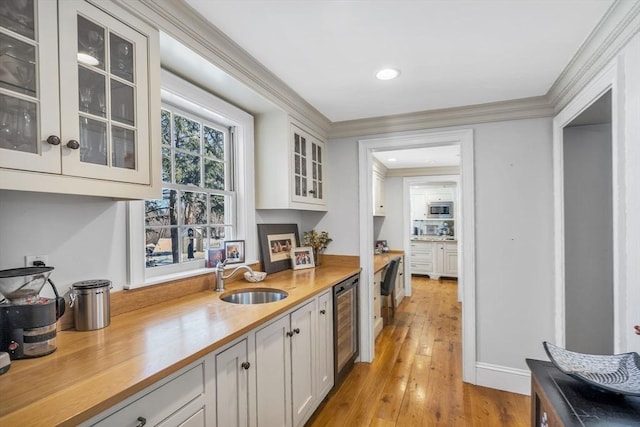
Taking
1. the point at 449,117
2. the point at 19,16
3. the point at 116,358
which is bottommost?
the point at 116,358

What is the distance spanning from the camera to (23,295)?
106 cm

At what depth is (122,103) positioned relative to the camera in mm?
1269

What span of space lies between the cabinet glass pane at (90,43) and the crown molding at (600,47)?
7.04 ft

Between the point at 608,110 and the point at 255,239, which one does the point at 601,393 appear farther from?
the point at 255,239

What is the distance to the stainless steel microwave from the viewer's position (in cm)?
769

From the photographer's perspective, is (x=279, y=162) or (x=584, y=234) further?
(x=279, y=162)

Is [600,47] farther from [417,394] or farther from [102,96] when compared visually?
[417,394]

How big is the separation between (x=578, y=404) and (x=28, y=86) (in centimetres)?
207

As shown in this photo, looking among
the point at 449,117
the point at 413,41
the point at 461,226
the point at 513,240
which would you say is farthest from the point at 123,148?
the point at 513,240

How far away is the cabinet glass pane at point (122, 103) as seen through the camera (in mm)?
1234

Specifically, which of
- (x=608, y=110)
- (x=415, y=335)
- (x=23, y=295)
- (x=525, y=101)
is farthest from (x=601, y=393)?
(x=415, y=335)

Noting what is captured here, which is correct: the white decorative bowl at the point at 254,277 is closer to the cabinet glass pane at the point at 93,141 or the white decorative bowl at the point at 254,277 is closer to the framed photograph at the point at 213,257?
the framed photograph at the point at 213,257

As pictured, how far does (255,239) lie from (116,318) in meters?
1.26

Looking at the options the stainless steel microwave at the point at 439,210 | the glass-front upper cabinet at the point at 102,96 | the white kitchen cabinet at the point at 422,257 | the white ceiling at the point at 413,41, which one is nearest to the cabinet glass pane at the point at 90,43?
the glass-front upper cabinet at the point at 102,96
